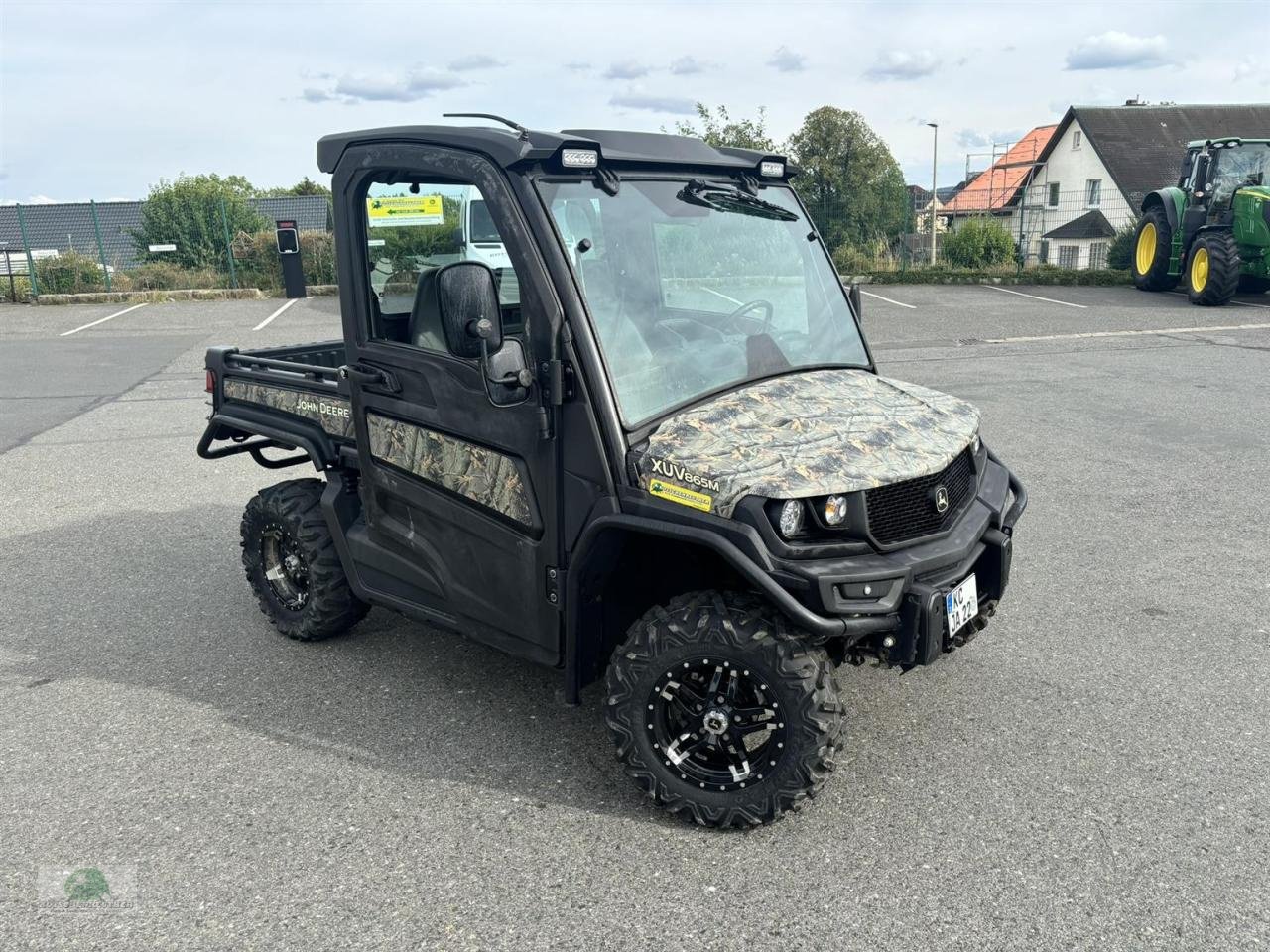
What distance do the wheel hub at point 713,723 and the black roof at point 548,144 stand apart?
1638 millimetres

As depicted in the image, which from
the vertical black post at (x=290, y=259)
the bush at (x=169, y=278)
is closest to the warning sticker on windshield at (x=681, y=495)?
the vertical black post at (x=290, y=259)

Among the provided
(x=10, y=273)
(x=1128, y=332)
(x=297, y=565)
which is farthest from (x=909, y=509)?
(x=10, y=273)

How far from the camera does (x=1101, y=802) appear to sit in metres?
3.32

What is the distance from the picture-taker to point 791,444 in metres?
3.12

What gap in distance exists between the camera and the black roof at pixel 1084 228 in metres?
39.6

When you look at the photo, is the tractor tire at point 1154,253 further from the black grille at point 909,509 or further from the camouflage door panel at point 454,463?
the camouflage door panel at point 454,463

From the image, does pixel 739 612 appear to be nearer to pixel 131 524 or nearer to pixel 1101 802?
pixel 1101 802

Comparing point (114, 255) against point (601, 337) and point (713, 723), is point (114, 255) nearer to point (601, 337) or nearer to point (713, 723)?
point (601, 337)

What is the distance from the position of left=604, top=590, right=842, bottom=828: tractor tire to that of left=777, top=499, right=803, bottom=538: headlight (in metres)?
0.27

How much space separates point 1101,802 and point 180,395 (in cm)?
1092

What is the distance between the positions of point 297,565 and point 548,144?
241 centimetres

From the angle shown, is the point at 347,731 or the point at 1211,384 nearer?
the point at 347,731

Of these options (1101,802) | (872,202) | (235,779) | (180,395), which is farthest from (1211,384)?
(872,202)

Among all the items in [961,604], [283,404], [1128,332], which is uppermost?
[283,404]
